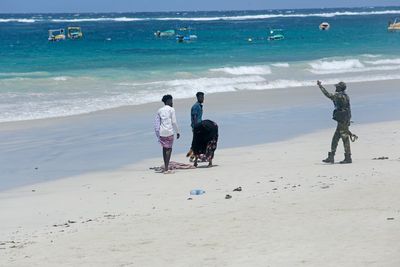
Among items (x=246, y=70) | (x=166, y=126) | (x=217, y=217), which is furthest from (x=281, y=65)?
(x=217, y=217)

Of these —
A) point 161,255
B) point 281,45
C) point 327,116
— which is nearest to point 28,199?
point 161,255

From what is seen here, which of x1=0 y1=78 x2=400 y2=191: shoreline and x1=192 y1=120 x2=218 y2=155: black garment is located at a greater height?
x1=192 y1=120 x2=218 y2=155: black garment

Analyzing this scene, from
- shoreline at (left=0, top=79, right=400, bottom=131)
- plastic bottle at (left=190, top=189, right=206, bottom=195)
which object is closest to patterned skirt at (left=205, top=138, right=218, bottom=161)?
plastic bottle at (left=190, top=189, right=206, bottom=195)

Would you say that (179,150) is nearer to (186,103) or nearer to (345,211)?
(345,211)

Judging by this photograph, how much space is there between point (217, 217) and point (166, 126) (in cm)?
393

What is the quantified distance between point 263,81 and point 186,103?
8.99m

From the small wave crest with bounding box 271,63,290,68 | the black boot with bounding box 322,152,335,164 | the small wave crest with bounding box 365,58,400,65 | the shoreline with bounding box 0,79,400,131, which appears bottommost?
the small wave crest with bounding box 365,58,400,65

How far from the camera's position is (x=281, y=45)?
214ft

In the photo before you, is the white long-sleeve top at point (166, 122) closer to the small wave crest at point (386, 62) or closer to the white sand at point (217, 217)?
the white sand at point (217, 217)

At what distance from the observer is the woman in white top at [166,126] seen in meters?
13.2

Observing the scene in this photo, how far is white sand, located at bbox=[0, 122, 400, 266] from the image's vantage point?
7.99m

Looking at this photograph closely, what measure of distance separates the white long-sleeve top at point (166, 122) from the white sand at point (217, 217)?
2.21 ft

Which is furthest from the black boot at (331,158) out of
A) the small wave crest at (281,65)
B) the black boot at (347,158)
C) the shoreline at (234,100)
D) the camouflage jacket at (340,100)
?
the small wave crest at (281,65)

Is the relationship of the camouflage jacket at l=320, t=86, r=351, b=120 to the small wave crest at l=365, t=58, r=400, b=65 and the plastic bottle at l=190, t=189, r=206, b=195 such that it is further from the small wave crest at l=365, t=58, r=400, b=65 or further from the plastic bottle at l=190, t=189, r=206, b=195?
the small wave crest at l=365, t=58, r=400, b=65
